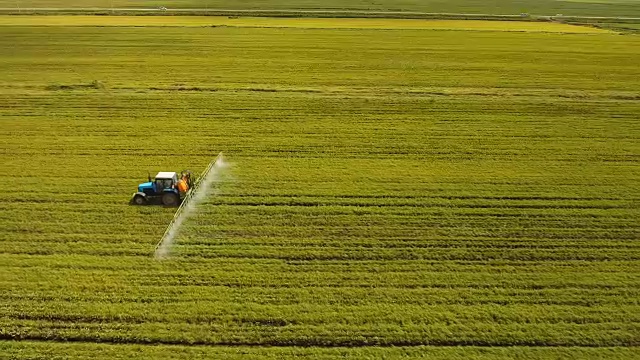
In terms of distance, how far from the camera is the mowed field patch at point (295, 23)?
56.0m

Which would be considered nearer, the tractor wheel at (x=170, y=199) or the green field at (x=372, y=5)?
the tractor wheel at (x=170, y=199)

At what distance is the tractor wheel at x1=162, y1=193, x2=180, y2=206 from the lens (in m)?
17.8

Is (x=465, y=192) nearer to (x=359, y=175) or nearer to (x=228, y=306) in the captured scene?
(x=359, y=175)

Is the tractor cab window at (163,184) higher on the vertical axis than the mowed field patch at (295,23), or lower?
lower

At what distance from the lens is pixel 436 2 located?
8894cm

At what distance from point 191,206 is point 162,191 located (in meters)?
1.15

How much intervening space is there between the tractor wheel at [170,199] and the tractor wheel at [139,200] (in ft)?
2.14

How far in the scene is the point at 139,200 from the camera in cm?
1789

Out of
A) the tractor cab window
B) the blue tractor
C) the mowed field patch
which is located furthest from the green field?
the tractor cab window

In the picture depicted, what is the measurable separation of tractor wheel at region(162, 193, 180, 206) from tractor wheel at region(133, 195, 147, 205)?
653 millimetres

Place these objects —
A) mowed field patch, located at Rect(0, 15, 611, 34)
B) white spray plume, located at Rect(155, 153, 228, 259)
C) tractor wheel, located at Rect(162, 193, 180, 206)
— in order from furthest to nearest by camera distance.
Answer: mowed field patch, located at Rect(0, 15, 611, 34) < tractor wheel, located at Rect(162, 193, 180, 206) < white spray plume, located at Rect(155, 153, 228, 259)

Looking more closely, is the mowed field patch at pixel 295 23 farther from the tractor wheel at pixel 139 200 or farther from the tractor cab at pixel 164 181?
the tractor wheel at pixel 139 200

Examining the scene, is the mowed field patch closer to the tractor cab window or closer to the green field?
the green field

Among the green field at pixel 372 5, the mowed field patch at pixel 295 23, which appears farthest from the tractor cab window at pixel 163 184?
the green field at pixel 372 5
